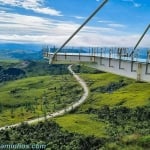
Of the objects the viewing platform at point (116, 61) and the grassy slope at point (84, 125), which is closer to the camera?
the viewing platform at point (116, 61)

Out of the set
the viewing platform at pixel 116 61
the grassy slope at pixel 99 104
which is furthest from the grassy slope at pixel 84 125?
the viewing platform at pixel 116 61

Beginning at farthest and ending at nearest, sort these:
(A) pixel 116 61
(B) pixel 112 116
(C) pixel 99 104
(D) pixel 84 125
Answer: (C) pixel 99 104 → (B) pixel 112 116 → (D) pixel 84 125 → (A) pixel 116 61

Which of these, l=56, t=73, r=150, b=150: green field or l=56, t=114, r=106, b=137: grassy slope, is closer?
l=56, t=73, r=150, b=150: green field

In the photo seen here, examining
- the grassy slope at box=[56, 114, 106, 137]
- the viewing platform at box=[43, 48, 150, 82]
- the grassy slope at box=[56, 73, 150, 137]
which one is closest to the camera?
the viewing platform at box=[43, 48, 150, 82]

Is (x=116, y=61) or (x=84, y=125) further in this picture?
(x=84, y=125)

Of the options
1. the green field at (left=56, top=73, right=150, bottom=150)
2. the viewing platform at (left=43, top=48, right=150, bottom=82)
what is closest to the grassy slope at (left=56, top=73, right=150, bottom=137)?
the green field at (left=56, top=73, right=150, bottom=150)

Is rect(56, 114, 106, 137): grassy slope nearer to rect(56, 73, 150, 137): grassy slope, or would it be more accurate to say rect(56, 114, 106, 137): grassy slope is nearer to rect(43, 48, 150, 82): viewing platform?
rect(56, 73, 150, 137): grassy slope

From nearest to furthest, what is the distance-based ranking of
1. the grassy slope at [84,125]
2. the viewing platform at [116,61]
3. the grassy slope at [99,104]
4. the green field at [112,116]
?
1. the viewing platform at [116,61]
2. the green field at [112,116]
3. the grassy slope at [84,125]
4. the grassy slope at [99,104]

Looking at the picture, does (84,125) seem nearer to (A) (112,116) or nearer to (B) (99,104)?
(A) (112,116)

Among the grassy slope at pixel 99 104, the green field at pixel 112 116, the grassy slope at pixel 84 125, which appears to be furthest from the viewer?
the grassy slope at pixel 99 104

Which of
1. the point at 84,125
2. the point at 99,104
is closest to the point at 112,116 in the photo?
the point at 84,125

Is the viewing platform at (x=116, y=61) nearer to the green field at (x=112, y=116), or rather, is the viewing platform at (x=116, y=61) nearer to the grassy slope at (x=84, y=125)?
the green field at (x=112, y=116)

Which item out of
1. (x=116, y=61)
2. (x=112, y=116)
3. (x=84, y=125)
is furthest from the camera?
(x=112, y=116)
